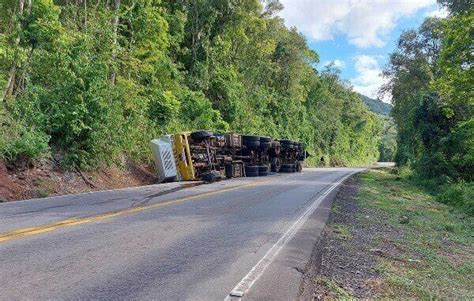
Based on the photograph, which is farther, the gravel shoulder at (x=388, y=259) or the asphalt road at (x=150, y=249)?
the gravel shoulder at (x=388, y=259)

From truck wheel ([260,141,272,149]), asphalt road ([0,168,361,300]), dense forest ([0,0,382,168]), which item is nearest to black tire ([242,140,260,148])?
truck wheel ([260,141,272,149])

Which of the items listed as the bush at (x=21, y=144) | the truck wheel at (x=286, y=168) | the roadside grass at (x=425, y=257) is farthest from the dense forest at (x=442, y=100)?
the bush at (x=21, y=144)

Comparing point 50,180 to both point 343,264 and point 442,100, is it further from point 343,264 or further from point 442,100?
point 442,100

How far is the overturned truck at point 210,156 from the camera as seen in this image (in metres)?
17.5

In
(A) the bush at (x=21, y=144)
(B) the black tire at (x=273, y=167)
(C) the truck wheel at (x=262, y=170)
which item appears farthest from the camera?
(B) the black tire at (x=273, y=167)

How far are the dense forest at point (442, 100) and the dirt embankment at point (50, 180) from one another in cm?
1300

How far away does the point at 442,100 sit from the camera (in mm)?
26062

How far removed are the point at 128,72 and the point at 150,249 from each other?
16.6 metres

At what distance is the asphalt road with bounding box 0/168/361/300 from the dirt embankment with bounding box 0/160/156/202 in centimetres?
168

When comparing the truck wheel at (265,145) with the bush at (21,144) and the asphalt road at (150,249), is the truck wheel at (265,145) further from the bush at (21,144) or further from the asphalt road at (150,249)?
the asphalt road at (150,249)

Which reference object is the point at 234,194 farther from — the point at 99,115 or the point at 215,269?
the point at 215,269

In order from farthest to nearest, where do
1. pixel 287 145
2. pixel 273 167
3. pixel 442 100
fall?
pixel 287 145
pixel 273 167
pixel 442 100

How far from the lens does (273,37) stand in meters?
40.2

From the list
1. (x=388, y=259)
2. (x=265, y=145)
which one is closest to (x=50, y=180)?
(x=388, y=259)
